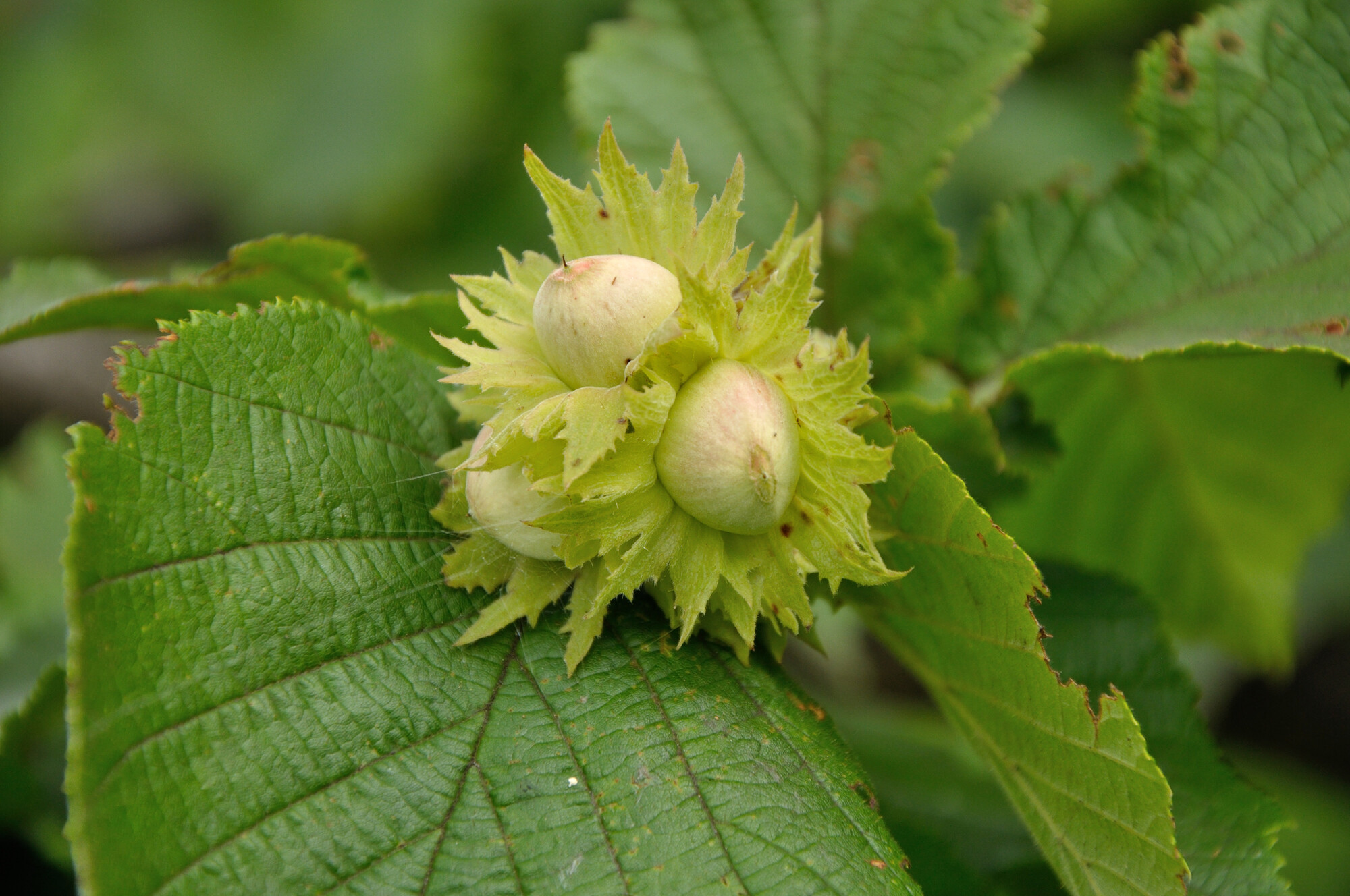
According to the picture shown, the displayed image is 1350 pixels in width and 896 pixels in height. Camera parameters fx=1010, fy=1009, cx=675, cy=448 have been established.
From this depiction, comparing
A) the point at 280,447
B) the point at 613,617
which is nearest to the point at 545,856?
the point at 613,617

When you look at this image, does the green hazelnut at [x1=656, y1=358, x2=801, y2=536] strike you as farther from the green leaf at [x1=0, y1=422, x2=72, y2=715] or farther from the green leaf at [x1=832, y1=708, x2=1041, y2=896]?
the green leaf at [x1=0, y1=422, x2=72, y2=715]

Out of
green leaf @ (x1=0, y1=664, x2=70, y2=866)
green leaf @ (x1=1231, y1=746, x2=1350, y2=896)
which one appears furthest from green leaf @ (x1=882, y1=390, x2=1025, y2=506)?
green leaf @ (x1=1231, y1=746, x2=1350, y2=896)

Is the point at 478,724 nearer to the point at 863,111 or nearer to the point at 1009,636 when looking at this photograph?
the point at 1009,636

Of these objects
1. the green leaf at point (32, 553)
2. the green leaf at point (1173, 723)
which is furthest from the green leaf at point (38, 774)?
the green leaf at point (1173, 723)

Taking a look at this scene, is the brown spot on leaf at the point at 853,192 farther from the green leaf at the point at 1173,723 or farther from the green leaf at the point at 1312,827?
the green leaf at the point at 1312,827

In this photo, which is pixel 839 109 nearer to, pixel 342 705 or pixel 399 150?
pixel 342 705
